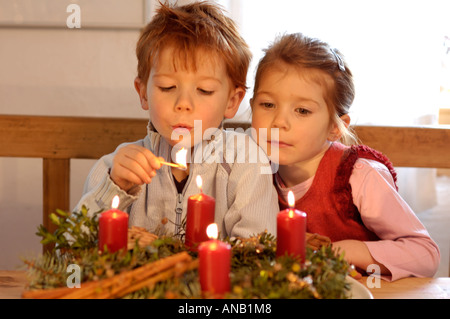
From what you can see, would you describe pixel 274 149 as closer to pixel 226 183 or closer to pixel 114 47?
pixel 226 183

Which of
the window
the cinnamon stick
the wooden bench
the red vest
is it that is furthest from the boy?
the window

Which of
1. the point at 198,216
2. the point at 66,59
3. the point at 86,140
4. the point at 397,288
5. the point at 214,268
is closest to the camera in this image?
the point at 214,268

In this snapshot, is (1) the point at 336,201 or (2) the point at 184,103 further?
(1) the point at 336,201

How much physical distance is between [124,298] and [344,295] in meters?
0.29

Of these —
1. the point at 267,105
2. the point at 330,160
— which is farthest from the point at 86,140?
the point at 330,160

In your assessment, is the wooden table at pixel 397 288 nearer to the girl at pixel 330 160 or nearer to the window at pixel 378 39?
the girl at pixel 330 160

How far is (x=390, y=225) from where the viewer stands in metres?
1.14

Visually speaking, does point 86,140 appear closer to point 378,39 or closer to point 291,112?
point 291,112

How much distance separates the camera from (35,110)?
2.05 metres

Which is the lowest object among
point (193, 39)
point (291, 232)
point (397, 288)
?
point (397, 288)

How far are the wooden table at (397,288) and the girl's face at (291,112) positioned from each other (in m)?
0.35

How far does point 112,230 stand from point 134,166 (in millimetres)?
272

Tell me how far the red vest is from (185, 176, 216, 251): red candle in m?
0.50
